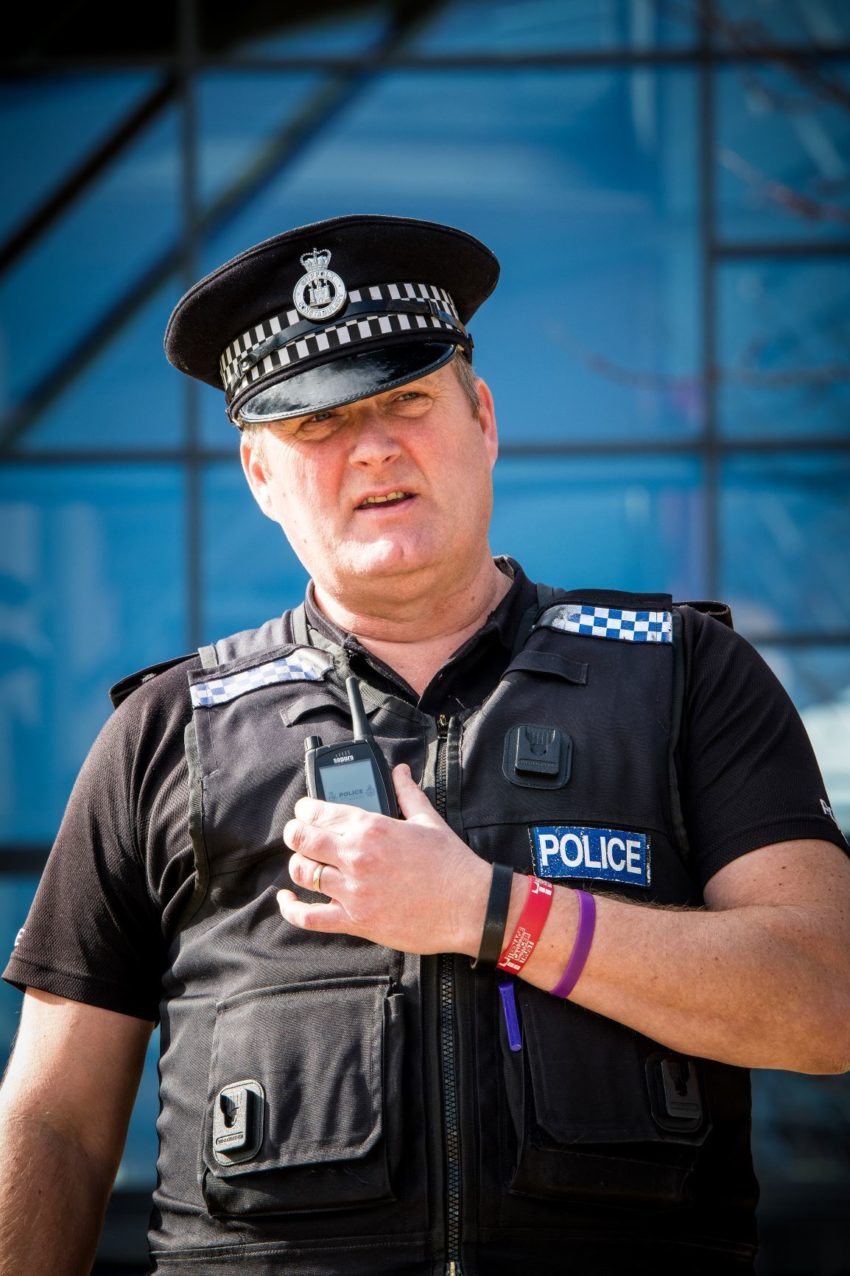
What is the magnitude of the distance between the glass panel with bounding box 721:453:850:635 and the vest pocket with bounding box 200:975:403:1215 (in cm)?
436

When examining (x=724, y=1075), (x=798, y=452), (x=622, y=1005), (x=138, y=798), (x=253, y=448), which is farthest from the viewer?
(x=798, y=452)

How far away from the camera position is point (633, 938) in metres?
1.93

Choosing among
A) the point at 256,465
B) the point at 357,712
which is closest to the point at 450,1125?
the point at 357,712

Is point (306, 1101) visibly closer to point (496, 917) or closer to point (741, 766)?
point (496, 917)

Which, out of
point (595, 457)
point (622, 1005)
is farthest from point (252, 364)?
point (595, 457)

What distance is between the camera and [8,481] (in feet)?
20.6

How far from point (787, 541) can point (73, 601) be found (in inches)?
121

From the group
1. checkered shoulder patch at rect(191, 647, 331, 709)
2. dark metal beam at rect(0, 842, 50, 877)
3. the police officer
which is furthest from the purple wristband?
dark metal beam at rect(0, 842, 50, 877)

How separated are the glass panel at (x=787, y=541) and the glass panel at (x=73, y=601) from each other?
7.81 ft

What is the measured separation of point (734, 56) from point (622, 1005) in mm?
5254

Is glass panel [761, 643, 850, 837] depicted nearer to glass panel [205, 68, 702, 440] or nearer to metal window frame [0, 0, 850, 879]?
metal window frame [0, 0, 850, 879]

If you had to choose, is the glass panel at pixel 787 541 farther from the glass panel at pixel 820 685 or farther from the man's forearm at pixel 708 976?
the man's forearm at pixel 708 976

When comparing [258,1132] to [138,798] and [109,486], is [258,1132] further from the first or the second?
[109,486]

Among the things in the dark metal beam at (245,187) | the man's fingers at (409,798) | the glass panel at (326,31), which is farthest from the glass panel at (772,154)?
the man's fingers at (409,798)
